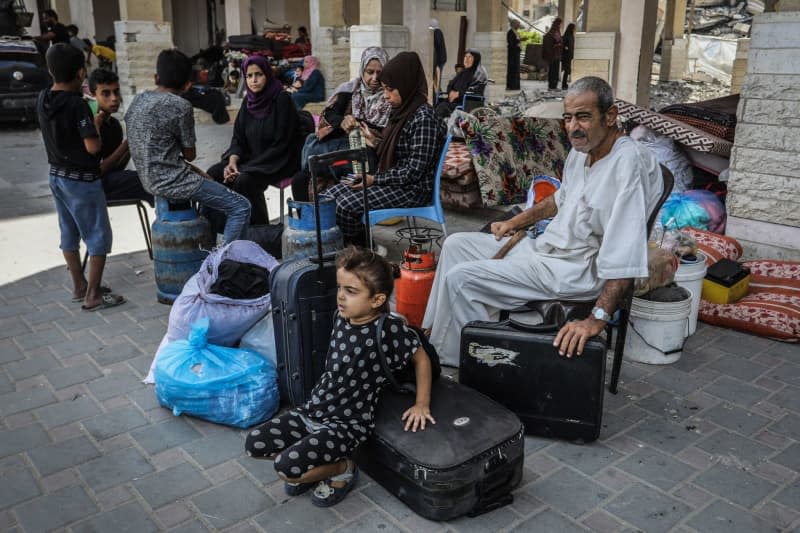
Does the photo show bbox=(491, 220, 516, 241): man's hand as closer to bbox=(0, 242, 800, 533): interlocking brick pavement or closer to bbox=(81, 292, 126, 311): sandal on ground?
bbox=(0, 242, 800, 533): interlocking brick pavement

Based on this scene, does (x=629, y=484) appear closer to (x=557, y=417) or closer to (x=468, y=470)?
(x=557, y=417)

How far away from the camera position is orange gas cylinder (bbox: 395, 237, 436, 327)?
13.5 feet

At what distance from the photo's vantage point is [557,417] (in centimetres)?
311

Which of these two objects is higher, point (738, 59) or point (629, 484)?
point (738, 59)

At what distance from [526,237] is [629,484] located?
141 cm

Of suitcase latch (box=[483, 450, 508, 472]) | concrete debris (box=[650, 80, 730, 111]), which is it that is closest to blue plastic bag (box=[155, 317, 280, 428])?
suitcase latch (box=[483, 450, 508, 472])

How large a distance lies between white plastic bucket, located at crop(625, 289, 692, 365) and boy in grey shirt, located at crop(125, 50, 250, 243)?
8.95 feet

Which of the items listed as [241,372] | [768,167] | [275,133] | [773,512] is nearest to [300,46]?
[275,133]

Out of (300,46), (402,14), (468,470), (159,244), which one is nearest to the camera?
(468,470)

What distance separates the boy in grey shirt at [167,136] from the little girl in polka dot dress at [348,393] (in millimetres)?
2196

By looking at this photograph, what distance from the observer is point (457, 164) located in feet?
20.9

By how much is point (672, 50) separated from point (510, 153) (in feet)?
74.4

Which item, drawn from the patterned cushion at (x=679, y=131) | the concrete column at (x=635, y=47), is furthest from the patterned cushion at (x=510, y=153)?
the concrete column at (x=635, y=47)

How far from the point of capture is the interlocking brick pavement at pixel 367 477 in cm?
267
